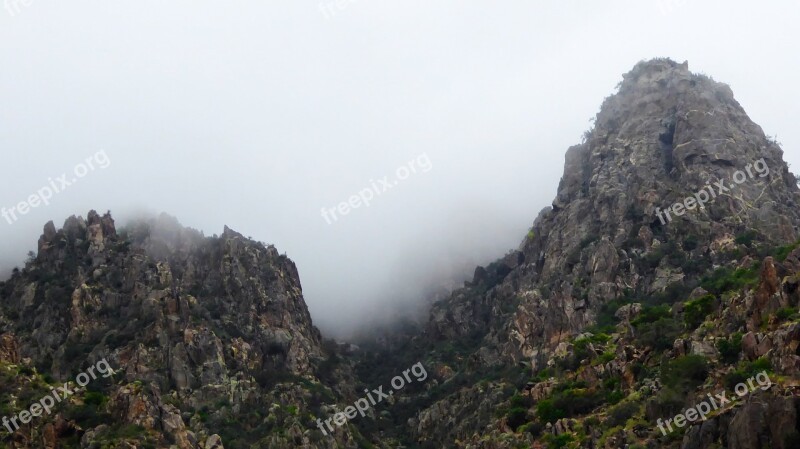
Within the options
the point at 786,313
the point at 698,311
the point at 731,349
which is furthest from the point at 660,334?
the point at 786,313

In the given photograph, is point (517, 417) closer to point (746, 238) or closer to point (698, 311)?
point (698, 311)

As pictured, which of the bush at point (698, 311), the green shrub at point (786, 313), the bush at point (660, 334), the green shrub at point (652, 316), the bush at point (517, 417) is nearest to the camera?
the green shrub at point (786, 313)

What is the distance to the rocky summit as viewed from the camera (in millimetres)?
81125

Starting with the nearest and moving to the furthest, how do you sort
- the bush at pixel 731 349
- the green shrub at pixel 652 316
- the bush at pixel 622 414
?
1. the bush at pixel 731 349
2. the bush at pixel 622 414
3. the green shrub at pixel 652 316

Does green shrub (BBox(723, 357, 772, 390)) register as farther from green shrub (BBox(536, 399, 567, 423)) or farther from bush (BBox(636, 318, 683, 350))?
green shrub (BBox(536, 399, 567, 423))

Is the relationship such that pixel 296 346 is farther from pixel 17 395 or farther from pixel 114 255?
pixel 17 395

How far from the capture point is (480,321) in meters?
163

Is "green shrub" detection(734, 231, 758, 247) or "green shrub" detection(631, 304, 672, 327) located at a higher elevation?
"green shrub" detection(734, 231, 758, 247)

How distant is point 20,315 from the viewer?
14025 centimetres

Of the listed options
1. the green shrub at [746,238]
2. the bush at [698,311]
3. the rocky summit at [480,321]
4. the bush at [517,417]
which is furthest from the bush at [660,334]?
the green shrub at [746,238]

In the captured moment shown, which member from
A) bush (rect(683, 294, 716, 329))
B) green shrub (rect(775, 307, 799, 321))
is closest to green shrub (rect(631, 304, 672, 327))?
bush (rect(683, 294, 716, 329))

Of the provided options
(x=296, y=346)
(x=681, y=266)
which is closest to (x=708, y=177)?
(x=681, y=266)

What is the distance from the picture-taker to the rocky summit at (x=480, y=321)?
8112 cm

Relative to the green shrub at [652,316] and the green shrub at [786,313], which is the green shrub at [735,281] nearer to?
the green shrub at [652,316]
